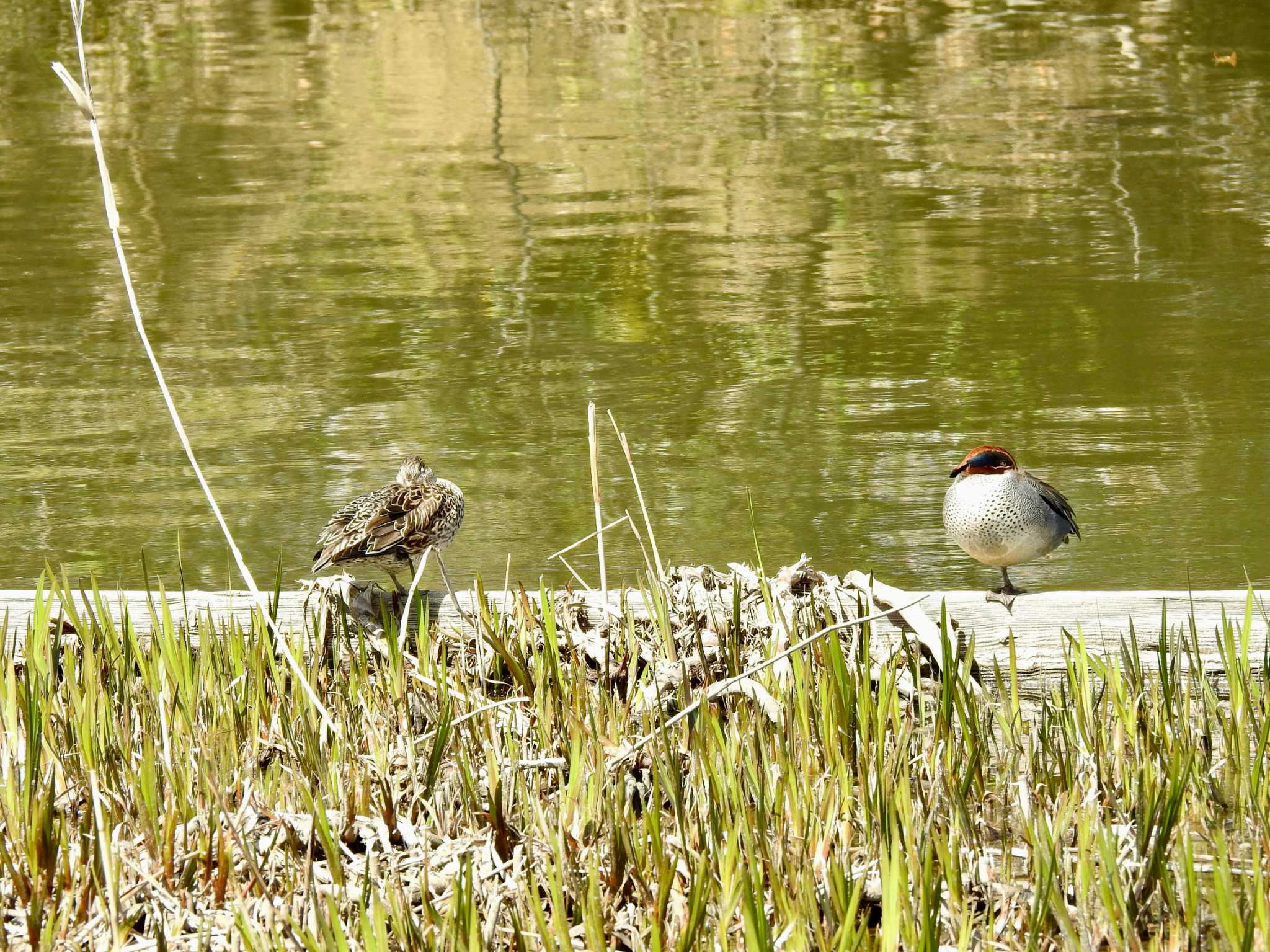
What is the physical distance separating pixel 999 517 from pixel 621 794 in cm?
151

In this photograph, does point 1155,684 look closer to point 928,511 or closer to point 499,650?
point 499,650

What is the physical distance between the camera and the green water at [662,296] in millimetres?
6594

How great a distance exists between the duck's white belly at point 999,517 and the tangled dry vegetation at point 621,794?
0.36 metres

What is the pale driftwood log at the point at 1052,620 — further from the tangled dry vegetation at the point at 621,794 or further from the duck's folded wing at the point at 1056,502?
the duck's folded wing at the point at 1056,502

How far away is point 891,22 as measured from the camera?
2034cm

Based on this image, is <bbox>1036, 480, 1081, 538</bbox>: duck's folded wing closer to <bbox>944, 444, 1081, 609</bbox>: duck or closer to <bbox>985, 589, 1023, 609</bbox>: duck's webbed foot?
<bbox>944, 444, 1081, 609</bbox>: duck

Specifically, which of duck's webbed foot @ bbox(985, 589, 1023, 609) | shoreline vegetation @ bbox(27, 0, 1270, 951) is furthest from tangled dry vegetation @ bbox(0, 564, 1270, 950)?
duck's webbed foot @ bbox(985, 589, 1023, 609)

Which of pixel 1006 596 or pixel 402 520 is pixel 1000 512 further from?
pixel 402 520

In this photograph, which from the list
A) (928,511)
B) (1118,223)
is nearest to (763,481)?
(928,511)

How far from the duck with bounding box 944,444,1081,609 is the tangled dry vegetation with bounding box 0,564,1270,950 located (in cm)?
35

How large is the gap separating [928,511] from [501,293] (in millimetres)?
4306

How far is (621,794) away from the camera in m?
3.30

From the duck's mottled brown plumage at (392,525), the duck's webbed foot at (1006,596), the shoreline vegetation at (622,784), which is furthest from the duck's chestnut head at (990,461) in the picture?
the duck's mottled brown plumage at (392,525)

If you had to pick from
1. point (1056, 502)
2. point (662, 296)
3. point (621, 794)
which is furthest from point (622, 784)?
point (662, 296)
